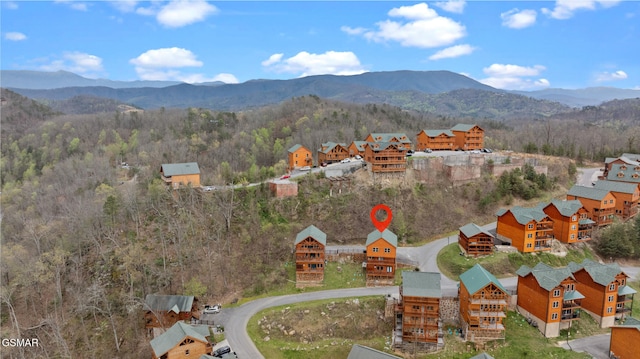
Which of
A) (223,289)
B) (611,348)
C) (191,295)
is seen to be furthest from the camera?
(223,289)

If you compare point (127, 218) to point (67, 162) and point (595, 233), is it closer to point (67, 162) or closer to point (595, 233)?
point (67, 162)

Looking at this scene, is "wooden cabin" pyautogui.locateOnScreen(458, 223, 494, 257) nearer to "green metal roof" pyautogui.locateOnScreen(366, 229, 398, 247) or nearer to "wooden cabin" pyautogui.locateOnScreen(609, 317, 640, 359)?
"green metal roof" pyautogui.locateOnScreen(366, 229, 398, 247)

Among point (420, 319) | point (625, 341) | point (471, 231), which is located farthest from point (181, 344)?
point (625, 341)

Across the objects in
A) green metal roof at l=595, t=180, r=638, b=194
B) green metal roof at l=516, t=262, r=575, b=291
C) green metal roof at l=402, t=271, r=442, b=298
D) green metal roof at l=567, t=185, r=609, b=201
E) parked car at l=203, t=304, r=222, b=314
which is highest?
green metal roof at l=595, t=180, r=638, b=194

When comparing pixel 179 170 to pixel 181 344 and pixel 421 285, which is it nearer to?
pixel 181 344

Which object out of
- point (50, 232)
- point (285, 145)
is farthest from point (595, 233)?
point (50, 232)

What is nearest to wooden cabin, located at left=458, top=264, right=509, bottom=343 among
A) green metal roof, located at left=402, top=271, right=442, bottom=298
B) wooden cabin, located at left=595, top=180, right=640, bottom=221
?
green metal roof, located at left=402, top=271, right=442, bottom=298
